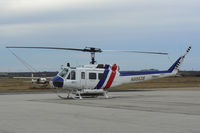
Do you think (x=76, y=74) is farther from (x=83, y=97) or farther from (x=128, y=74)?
(x=128, y=74)

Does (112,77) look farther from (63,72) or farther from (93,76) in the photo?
(63,72)

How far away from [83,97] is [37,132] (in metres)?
19.0

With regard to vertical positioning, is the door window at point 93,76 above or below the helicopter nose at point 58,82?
above

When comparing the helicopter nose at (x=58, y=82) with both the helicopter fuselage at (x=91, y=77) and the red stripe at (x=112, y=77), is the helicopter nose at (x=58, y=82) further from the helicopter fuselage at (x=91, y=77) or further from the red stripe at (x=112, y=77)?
the red stripe at (x=112, y=77)

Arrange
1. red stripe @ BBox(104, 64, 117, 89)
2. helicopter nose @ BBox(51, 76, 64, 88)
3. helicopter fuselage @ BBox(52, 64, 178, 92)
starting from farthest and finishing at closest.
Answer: red stripe @ BBox(104, 64, 117, 89), helicopter fuselage @ BBox(52, 64, 178, 92), helicopter nose @ BBox(51, 76, 64, 88)

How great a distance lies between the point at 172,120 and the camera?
14.0 metres

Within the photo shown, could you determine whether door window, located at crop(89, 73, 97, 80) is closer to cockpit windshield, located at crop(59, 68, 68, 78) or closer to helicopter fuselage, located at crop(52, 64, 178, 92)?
helicopter fuselage, located at crop(52, 64, 178, 92)

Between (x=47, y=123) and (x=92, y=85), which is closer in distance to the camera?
(x=47, y=123)

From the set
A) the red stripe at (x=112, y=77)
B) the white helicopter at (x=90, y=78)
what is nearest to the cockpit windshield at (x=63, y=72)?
the white helicopter at (x=90, y=78)

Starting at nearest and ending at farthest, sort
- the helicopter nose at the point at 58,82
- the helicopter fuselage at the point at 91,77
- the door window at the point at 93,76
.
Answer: the helicopter nose at the point at 58,82 → the helicopter fuselage at the point at 91,77 → the door window at the point at 93,76

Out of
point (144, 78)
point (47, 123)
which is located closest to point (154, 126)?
point (47, 123)

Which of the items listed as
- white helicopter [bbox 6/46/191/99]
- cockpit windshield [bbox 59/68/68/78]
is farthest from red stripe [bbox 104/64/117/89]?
cockpit windshield [bbox 59/68/68/78]

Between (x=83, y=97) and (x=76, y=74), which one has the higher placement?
(x=76, y=74)

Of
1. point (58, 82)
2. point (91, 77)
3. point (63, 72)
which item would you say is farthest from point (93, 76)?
point (58, 82)
